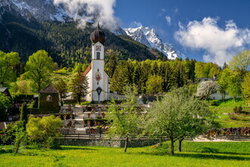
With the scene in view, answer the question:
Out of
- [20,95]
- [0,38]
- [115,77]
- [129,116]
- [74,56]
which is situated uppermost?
[0,38]

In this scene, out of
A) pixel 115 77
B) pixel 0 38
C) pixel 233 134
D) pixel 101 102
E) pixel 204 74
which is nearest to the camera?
pixel 233 134

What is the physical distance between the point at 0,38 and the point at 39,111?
184 metres

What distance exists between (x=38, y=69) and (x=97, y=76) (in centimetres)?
1444

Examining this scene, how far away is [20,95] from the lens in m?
49.8

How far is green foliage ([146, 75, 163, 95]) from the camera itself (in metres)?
70.8

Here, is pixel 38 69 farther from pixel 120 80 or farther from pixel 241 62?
pixel 241 62

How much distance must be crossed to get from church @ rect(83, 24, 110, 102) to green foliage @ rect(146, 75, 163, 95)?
1518cm

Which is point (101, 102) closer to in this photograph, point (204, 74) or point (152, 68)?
point (152, 68)

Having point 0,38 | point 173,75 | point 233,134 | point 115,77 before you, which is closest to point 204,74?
point 173,75

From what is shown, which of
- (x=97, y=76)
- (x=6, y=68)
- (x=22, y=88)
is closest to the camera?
(x=6, y=68)

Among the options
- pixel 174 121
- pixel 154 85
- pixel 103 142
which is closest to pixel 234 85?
pixel 154 85

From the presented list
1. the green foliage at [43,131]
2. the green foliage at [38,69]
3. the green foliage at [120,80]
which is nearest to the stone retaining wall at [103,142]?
the green foliage at [43,131]

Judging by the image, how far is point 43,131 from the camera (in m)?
23.9

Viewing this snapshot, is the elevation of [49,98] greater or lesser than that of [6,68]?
lesser
